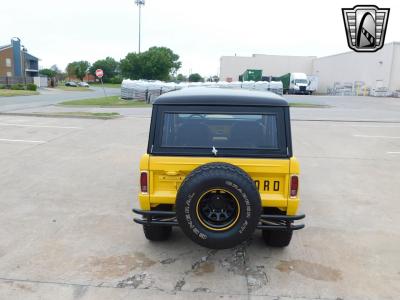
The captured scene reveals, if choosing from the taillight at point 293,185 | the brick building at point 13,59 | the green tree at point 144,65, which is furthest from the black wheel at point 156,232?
the brick building at point 13,59

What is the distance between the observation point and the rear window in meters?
4.49

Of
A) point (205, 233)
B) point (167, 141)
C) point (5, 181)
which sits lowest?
point (5, 181)

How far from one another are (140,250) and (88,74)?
449ft

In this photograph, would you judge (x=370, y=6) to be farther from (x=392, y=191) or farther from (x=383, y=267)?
(x=383, y=267)

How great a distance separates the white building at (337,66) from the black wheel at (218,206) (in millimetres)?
50049

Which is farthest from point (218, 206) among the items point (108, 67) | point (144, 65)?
point (108, 67)

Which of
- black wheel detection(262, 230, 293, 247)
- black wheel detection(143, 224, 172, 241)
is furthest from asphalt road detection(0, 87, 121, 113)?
black wheel detection(262, 230, 293, 247)

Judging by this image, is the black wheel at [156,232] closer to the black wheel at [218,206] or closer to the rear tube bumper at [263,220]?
the rear tube bumper at [263,220]

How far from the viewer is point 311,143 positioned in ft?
40.6

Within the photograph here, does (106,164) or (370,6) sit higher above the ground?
(370,6)

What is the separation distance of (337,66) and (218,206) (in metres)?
62.5

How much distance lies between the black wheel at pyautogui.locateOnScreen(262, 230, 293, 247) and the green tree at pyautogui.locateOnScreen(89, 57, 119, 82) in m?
115

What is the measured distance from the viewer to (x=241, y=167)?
14.1ft

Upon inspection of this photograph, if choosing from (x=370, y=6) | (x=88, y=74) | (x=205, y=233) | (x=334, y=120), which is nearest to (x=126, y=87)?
(x=334, y=120)
